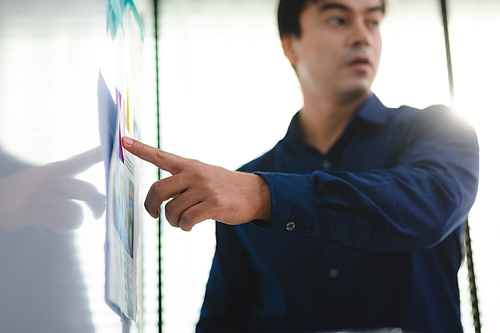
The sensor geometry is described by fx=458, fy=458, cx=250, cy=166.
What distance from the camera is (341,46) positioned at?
Result: 5.90 feet

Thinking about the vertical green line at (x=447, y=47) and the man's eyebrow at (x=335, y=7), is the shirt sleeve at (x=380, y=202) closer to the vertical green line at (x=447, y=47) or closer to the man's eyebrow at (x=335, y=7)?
the man's eyebrow at (x=335, y=7)

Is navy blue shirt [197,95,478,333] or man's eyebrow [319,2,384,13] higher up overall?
man's eyebrow [319,2,384,13]

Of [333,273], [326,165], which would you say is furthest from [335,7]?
[333,273]

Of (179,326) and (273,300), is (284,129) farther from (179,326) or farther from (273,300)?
(179,326)

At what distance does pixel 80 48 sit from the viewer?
0.60 meters

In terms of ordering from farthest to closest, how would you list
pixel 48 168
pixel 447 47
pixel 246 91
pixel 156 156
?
pixel 447 47, pixel 246 91, pixel 156 156, pixel 48 168

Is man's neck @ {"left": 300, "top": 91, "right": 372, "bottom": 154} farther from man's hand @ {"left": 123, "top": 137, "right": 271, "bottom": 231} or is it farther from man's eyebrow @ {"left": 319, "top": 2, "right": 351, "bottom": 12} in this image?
man's hand @ {"left": 123, "top": 137, "right": 271, "bottom": 231}

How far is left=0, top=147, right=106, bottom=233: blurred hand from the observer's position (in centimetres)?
39

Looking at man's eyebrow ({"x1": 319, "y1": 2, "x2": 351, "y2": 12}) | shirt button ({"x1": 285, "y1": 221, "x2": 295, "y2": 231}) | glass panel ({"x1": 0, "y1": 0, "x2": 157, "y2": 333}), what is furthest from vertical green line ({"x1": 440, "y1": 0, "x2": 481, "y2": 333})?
glass panel ({"x1": 0, "y1": 0, "x2": 157, "y2": 333})

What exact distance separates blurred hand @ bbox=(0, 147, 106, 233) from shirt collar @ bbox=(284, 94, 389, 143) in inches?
48.8

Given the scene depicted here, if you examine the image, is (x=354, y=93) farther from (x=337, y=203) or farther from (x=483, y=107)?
(x=337, y=203)

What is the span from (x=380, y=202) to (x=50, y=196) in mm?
740

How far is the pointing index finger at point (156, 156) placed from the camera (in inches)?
30.5

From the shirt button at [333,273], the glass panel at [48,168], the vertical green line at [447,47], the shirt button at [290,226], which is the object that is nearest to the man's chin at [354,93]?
the vertical green line at [447,47]
